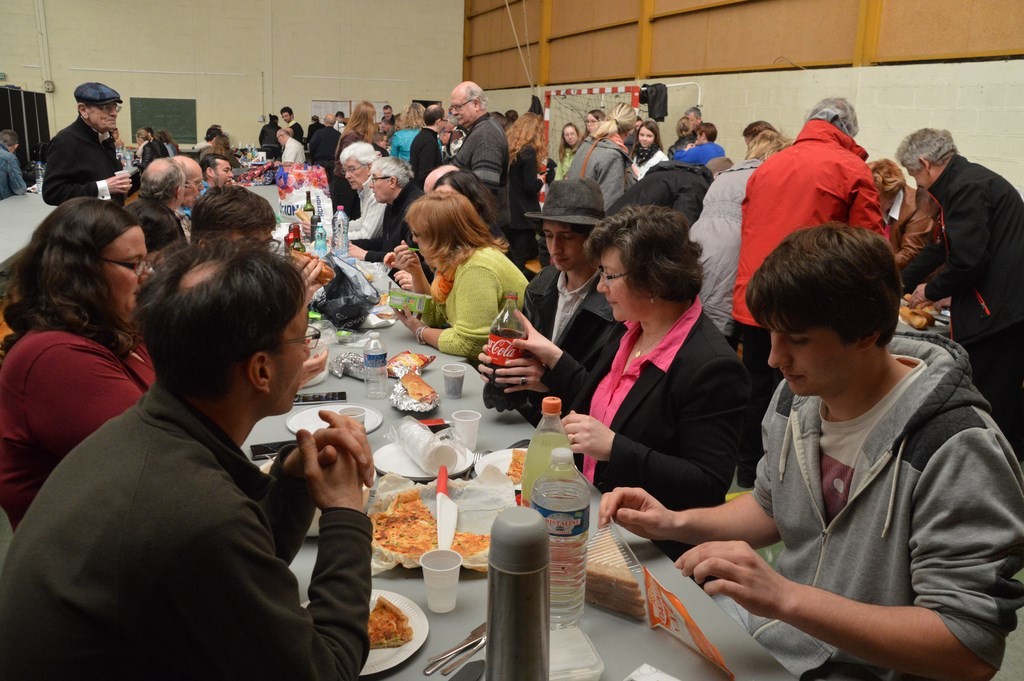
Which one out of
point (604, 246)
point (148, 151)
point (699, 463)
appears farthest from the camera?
point (148, 151)

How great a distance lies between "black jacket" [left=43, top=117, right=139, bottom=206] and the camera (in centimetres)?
496

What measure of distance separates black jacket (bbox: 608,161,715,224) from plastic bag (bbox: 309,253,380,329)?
2.06 meters

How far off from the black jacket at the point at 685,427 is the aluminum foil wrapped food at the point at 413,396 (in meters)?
0.67

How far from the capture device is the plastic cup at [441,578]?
4.62 feet

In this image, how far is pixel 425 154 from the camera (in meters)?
6.61

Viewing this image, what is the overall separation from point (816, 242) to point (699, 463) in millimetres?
778

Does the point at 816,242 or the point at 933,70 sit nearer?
the point at 816,242

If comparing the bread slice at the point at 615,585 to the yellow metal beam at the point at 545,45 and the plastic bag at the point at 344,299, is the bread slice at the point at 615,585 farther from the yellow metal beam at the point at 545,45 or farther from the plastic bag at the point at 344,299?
the yellow metal beam at the point at 545,45

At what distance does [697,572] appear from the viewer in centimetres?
129

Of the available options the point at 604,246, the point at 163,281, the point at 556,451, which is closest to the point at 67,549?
the point at 163,281

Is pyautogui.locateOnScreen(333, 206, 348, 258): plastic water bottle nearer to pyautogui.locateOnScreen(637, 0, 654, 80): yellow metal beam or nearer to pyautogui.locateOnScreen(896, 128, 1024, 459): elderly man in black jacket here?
pyautogui.locateOnScreen(896, 128, 1024, 459): elderly man in black jacket

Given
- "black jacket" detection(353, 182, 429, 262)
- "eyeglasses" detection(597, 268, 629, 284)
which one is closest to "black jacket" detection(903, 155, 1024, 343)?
"eyeglasses" detection(597, 268, 629, 284)

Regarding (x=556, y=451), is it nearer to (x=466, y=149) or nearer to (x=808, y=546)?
(x=808, y=546)

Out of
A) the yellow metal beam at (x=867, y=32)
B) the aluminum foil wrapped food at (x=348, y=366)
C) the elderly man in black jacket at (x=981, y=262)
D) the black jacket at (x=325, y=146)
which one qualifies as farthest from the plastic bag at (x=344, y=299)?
the black jacket at (x=325, y=146)
